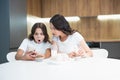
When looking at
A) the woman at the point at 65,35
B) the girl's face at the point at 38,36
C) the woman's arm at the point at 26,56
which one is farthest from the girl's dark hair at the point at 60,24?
the woman's arm at the point at 26,56

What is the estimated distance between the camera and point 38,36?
259 centimetres

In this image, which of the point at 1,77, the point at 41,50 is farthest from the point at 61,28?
the point at 1,77

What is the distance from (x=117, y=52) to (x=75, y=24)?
4.36 feet

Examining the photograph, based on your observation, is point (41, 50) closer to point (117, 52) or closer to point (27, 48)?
point (27, 48)

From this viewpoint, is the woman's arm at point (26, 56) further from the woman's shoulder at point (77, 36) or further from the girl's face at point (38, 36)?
the woman's shoulder at point (77, 36)

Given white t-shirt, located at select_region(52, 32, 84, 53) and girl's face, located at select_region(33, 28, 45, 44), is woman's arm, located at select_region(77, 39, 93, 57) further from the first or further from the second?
girl's face, located at select_region(33, 28, 45, 44)

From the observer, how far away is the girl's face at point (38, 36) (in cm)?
259

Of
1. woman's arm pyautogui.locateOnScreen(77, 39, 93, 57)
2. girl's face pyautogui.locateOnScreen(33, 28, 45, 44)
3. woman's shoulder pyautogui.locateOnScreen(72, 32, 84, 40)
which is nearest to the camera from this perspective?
woman's arm pyautogui.locateOnScreen(77, 39, 93, 57)

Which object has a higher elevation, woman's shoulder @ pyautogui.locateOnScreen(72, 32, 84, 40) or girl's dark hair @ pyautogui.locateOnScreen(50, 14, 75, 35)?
girl's dark hair @ pyautogui.locateOnScreen(50, 14, 75, 35)

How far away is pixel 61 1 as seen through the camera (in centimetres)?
511

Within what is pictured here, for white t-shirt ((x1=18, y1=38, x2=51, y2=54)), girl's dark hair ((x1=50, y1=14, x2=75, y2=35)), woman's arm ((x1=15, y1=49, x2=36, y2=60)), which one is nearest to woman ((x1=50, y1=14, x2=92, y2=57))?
girl's dark hair ((x1=50, y1=14, x2=75, y2=35))

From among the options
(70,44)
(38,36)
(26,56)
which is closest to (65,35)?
(70,44)

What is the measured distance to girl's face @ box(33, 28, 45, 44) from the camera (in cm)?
259

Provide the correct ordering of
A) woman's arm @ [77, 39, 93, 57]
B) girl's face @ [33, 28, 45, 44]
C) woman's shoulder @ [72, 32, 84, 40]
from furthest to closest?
girl's face @ [33, 28, 45, 44]
woman's shoulder @ [72, 32, 84, 40]
woman's arm @ [77, 39, 93, 57]
